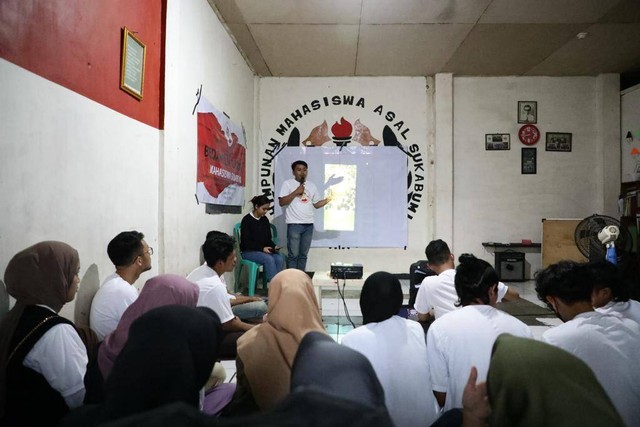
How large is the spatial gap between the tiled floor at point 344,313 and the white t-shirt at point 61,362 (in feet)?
3.69

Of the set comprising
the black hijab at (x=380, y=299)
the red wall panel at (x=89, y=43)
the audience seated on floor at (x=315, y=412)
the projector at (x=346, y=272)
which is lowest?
the projector at (x=346, y=272)

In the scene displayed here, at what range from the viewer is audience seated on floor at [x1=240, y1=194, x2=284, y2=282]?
4.58 m

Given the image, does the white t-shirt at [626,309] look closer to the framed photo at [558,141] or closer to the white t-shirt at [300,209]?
the white t-shirt at [300,209]

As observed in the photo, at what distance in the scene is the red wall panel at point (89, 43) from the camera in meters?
1.67

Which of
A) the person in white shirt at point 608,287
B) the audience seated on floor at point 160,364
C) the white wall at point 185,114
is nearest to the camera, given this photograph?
the audience seated on floor at point 160,364

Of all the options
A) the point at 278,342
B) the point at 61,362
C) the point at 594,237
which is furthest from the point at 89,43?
the point at 594,237

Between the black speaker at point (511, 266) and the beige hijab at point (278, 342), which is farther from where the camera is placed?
the black speaker at point (511, 266)

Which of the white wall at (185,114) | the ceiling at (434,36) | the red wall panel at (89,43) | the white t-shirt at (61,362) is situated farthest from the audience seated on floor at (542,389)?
the ceiling at (434,36)

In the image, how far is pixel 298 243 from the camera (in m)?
5.41

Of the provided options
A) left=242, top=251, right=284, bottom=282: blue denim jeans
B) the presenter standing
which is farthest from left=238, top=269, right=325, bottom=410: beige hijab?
the presenter standing

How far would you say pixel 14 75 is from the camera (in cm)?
163

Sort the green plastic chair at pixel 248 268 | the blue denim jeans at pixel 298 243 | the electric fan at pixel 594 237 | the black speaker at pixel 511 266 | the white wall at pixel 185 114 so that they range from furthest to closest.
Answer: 1. the black speaker at pixel 511 266
2. the blue denim jeans at pixel 298 243
3. the electric fan at pixel 594 237
4. the green plastic chair at pixel 248 268
5. the white wall at pixel 185 114

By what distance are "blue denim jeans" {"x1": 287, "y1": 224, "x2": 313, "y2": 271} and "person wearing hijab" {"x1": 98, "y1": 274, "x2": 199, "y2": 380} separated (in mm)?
3472

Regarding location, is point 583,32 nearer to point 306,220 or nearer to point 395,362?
point 306,220
